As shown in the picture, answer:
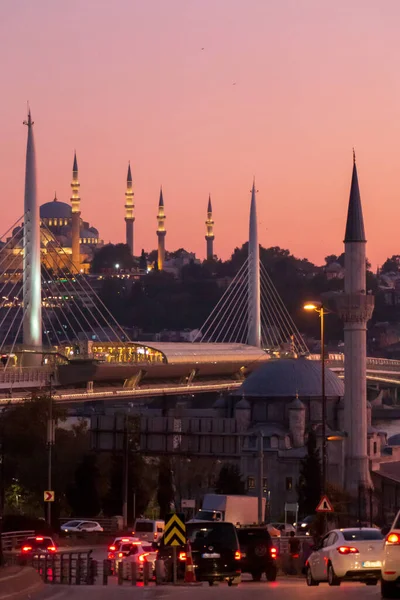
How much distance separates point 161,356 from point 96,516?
90.0m

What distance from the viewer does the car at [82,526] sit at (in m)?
53.6

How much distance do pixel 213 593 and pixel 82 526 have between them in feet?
99.1

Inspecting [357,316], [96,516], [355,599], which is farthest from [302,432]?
[355,599]

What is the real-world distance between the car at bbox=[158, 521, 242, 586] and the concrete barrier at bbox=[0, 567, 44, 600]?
6805 millimetres

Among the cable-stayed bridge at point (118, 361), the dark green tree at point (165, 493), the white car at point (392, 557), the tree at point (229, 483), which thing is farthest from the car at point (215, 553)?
the cable-stayed bridge at point (118, 361)

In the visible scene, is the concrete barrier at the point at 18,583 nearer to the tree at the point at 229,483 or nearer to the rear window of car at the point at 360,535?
the rear window of car at the point at 360,535

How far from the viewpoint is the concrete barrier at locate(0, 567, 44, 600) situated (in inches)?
873

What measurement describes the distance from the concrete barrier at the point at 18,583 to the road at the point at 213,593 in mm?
187

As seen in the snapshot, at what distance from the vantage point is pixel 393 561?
68.0 ft

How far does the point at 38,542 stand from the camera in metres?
43.6

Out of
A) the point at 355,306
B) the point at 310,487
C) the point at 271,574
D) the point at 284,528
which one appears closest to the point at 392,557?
the point at 271,574

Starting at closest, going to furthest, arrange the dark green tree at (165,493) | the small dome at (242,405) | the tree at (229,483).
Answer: the dark green tree at (165,493), the tree at (229,483), the small dome at (242,405)

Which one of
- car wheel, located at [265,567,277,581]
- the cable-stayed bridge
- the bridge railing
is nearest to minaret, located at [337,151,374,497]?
the cable-stayed bridge

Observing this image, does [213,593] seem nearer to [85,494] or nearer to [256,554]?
[256,554]
